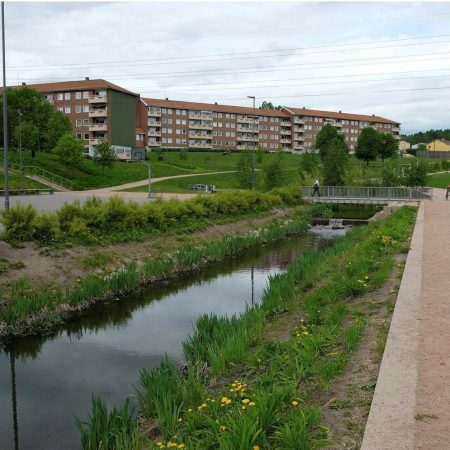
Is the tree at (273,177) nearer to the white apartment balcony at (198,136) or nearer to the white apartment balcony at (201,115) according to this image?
the white apartment balcony at (198,136)

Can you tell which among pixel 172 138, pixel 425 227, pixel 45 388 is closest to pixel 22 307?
pixel 45 388

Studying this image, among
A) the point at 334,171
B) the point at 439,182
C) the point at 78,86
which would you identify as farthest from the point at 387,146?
the point at 78,86

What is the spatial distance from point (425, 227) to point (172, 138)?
301 feet

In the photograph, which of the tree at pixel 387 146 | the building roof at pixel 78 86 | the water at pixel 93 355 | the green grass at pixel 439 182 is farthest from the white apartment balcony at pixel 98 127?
the water at pixel 93 355

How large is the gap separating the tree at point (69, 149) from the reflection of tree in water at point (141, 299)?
34.5m

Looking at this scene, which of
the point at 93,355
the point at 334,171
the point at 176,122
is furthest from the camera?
the point at 176,122

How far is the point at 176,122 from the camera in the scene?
360ft

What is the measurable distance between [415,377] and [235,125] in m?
117

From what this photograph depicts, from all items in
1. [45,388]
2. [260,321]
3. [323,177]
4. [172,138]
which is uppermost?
[172,138]

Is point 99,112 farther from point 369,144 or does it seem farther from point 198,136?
point 369,144

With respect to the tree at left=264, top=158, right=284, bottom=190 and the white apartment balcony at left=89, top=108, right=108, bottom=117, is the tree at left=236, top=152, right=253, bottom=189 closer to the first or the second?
the tree at left=264, top=158, right=284, bottom=190

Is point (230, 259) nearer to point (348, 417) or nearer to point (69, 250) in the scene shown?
point (69, 250)

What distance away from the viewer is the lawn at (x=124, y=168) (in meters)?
56.4

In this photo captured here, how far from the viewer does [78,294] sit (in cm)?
1322
